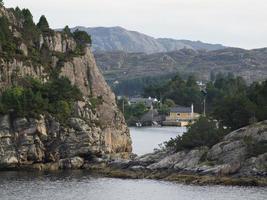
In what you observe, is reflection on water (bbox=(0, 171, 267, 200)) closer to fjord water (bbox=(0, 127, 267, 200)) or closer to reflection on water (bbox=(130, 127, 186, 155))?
fjord water (bbox=(0, 127, 267, 200))

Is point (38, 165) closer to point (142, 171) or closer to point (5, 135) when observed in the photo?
point (5, 135)

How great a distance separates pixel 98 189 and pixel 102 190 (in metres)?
0.72

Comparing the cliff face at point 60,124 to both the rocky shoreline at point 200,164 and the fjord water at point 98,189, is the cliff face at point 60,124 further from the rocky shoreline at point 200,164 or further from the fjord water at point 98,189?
the fjord water at point 98,189

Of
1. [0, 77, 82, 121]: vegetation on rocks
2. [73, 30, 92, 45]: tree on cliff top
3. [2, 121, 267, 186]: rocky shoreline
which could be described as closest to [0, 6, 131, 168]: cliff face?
[0, 77, 82, 121]: vegetation on rocks

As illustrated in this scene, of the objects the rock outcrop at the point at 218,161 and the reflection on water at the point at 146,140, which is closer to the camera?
the rock outcrop at the point at 218,161

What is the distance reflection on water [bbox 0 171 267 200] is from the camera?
77.2m

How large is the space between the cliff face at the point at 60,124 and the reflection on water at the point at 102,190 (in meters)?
6.55

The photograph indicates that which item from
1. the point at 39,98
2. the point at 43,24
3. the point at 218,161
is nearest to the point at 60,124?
the point at 39,98

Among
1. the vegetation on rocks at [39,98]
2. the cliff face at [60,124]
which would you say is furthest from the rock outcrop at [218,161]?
the vegetation on rocks at [39,98]

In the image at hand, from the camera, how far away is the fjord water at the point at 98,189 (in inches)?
3044

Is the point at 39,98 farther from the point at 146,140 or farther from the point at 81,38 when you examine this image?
the point at 146,140

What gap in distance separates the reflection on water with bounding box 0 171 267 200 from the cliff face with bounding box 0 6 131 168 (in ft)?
21.5

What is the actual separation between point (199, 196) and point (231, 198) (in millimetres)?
3448

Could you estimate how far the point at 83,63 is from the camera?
118 meters
